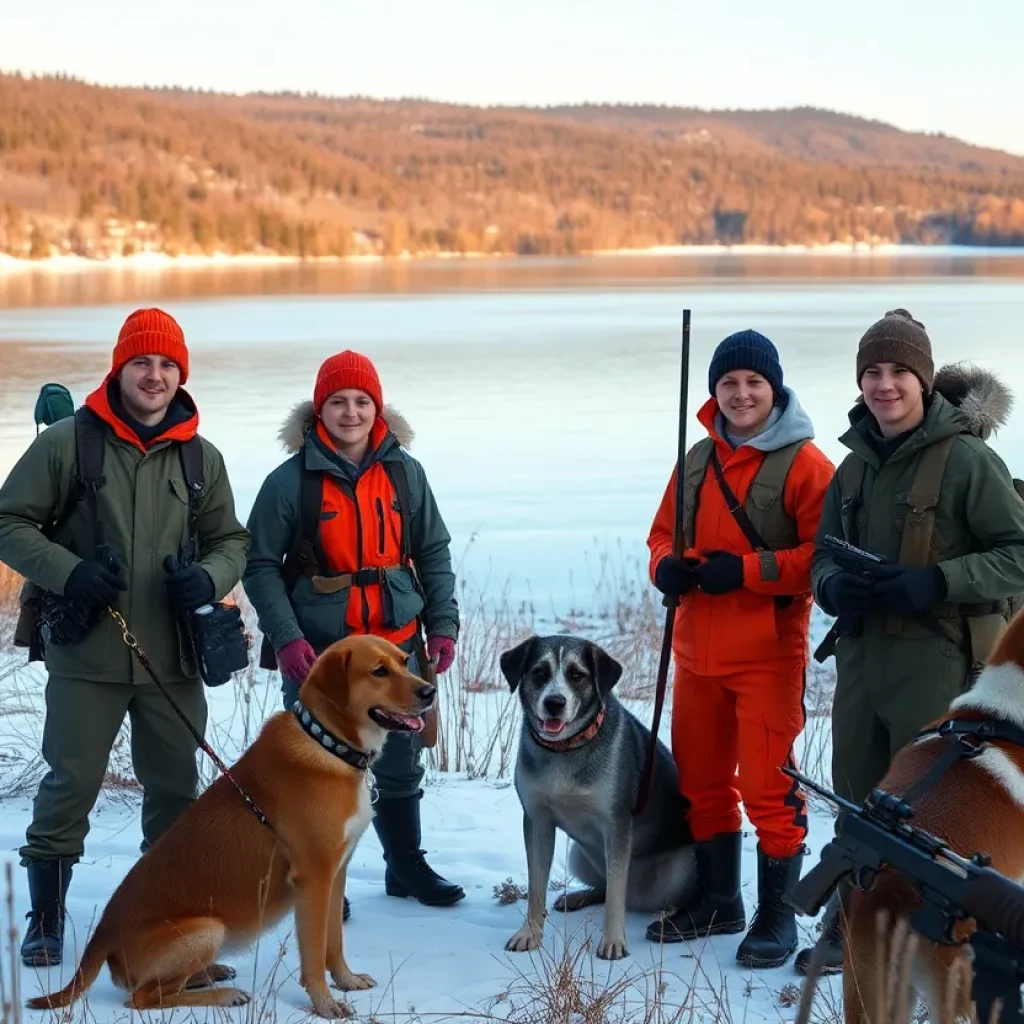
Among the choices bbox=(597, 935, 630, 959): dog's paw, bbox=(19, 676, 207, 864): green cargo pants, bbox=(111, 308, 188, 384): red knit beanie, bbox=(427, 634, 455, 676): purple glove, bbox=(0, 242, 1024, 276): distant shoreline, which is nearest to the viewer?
bbox=(19, 676, 207, 864): green cargo pants

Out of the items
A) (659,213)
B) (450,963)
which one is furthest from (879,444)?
(659,213)

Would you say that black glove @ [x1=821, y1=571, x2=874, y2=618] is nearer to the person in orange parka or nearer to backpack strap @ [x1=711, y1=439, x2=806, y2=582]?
the person in orange parka

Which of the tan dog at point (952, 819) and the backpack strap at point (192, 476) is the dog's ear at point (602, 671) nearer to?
the tan dog at point (952, 819)

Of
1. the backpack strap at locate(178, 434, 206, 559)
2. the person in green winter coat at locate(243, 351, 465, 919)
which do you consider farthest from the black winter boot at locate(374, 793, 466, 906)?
the backpack strap at locate(178, 434, 206, 559)

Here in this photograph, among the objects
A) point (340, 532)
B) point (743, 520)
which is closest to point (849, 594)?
point (743, 520)

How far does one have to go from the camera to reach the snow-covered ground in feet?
14.7

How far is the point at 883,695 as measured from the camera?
4820mm

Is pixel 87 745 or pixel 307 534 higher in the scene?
pixel 307 534

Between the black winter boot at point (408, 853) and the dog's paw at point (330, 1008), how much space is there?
1.11m

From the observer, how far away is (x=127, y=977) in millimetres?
4383

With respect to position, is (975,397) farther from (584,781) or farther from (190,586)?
(190,586)

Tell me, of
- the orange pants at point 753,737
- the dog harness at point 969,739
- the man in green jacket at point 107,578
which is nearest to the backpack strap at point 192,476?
the man in green jacket at point 107,578

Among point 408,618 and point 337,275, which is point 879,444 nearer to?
point 408,618

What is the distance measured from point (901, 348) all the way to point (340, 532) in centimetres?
224
